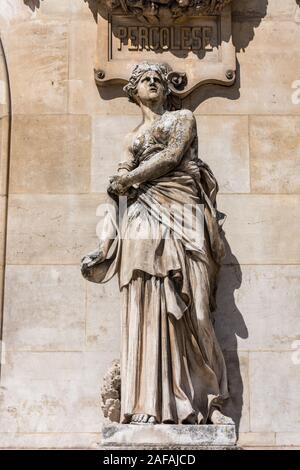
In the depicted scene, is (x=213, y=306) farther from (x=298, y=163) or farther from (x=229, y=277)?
(x=298, y=163)

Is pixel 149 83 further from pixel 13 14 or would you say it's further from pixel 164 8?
pixel 13 14

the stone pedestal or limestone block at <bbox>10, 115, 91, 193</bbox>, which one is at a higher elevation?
limestone block at <bbox>10, 115, 91, 193</bbox>

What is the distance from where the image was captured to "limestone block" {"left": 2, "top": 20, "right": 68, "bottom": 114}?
9828mm

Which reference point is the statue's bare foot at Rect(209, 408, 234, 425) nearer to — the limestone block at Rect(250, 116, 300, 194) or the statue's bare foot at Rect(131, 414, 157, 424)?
→ the statue's bare foot at Rect(131, 414, 157, 424)

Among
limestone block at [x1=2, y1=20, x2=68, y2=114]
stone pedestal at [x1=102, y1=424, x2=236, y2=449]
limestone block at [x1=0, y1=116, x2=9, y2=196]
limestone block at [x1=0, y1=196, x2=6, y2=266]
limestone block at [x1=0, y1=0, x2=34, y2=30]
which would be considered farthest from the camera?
limestone block at [x1=0, y1=0, x2=34, y2=30]

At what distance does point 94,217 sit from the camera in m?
9.59

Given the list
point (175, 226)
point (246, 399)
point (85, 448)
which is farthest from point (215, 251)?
point (85, 448)

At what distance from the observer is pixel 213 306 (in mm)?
9094

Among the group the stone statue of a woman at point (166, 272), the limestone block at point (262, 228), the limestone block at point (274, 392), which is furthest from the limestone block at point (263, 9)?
the limestone block at point (274, 392)

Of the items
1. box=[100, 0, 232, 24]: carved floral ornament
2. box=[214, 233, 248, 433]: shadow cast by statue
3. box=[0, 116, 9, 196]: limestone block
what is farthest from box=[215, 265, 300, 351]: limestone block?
box=[100, 0, 232, 24]: carved floral ornament

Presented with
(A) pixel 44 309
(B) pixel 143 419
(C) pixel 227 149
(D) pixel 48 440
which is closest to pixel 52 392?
(D) pixel 48 440

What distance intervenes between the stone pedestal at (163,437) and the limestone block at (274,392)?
36.7 inches

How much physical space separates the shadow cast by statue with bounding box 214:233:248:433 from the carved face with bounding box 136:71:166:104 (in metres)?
1.35

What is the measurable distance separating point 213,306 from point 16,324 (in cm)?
167
